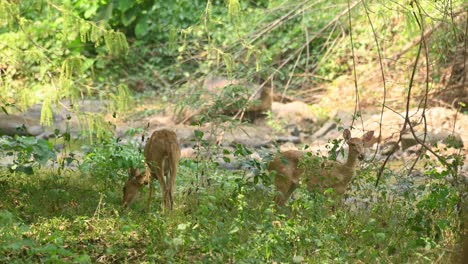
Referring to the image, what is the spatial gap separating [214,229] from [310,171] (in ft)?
4.79

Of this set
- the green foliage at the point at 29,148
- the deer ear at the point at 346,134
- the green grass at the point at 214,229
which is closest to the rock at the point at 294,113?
the green grass at the point at 214,229

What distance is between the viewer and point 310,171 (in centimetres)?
804

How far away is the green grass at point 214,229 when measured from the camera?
623 cm

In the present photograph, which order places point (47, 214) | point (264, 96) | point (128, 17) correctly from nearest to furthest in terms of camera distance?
point (47, 214), point (264, 96), point (128, 17)

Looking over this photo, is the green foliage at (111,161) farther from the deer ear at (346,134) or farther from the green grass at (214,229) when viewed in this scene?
the deer ear at (346,134)

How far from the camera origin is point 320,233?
6898 mm

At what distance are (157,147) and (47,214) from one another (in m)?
1.09

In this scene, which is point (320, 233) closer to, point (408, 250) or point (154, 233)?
point (408, 250)

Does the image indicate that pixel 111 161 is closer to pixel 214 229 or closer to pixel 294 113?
pixel 214 229

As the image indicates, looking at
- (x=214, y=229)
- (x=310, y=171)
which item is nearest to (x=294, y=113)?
(x=310, y=171)

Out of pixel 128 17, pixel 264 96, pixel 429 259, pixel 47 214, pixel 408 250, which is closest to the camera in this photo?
pixel 429 259

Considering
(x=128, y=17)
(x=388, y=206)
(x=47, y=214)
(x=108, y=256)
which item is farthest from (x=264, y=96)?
(x=108, y=256)

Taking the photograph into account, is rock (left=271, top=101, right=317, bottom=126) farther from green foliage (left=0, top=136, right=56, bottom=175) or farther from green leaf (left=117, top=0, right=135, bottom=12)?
green foliage (left=0, top=136, right=56, bottom=175)

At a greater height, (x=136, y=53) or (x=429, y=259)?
(x=429, y=259)
